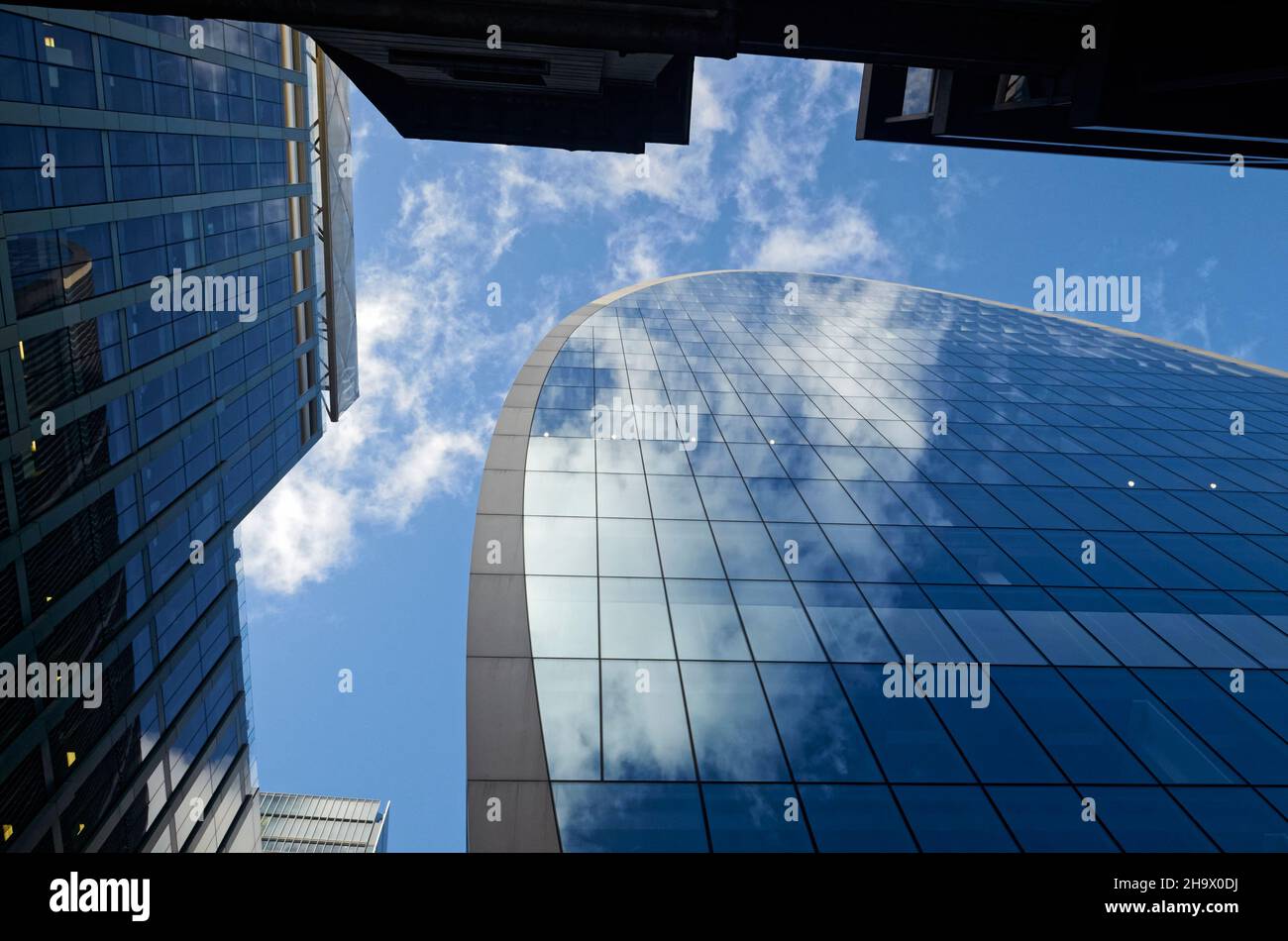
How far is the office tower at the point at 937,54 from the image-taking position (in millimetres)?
9055

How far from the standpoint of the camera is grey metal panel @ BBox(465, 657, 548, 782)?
10.8 m

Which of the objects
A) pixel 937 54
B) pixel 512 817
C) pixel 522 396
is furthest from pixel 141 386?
pixel 937 54

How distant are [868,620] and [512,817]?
840cm

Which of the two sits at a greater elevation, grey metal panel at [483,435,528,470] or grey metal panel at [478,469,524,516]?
grey metal panel at [483,435,528,470]

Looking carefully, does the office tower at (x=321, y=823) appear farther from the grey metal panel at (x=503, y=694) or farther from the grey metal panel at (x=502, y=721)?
the grey metal panel at (x=502, y=721)

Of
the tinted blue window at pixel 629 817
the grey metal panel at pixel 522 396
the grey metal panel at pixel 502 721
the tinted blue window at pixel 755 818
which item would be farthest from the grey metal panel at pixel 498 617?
the grey metal panel at pixel 522 396

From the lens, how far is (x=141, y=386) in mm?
27688

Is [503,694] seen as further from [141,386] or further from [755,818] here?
[141,386]

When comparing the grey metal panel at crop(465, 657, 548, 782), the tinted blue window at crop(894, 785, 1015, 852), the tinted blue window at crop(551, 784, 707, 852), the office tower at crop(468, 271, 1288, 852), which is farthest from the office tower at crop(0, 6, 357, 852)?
the tinted blue window at crop(894, 785, 1015, 852)

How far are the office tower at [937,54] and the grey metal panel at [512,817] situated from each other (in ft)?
37.5

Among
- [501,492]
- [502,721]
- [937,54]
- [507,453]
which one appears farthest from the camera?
[507,453]

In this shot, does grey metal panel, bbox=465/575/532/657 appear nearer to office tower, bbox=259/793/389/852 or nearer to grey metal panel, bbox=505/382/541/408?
grey metal panel, bbox=505/382/541/408

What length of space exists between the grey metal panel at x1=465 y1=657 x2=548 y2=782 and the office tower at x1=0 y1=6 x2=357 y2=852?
A: 61.2ft
